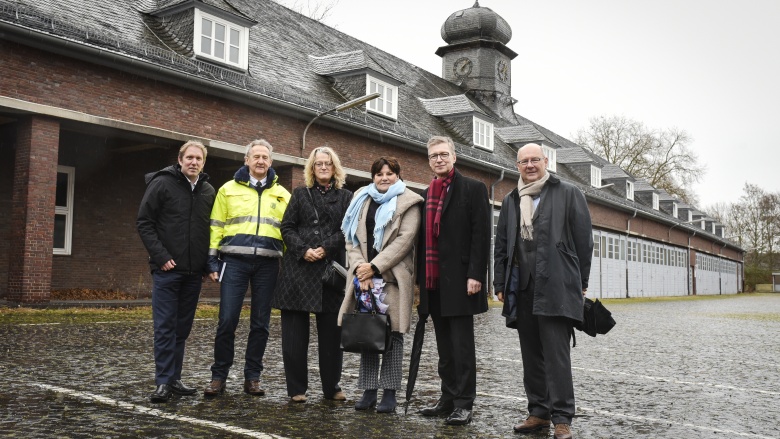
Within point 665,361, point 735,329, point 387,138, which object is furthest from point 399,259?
point 387,138

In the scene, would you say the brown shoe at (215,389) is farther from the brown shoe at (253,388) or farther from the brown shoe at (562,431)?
the brown shoe at (562,431)

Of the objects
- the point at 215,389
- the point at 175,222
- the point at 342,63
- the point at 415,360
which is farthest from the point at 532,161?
the point at 342,63

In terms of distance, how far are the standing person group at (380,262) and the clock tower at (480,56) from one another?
32.1 m

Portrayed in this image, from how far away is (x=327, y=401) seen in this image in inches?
218

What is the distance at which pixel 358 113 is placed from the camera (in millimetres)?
20078

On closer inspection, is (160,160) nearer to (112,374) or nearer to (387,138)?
(387,138)

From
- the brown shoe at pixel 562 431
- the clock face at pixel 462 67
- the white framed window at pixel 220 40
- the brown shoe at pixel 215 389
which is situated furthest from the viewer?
the clock face at pixel 462 67

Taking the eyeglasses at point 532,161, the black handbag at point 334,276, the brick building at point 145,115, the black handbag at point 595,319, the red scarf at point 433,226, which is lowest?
the black handbag at point 595,319

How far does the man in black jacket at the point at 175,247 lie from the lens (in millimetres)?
5477

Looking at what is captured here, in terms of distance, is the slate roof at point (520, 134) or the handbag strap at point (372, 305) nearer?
the handbag strap at point (372, 305)

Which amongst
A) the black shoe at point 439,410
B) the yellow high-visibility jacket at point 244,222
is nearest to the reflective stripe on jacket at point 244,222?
the yellow high-visibility jacket at point 244,222

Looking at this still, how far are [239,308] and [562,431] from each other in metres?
2.64

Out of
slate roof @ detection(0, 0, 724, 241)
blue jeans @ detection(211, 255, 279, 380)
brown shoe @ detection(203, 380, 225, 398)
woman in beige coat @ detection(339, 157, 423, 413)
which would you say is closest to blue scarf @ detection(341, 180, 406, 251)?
woman in beige coat @ detection(339, 157, 423, 413)

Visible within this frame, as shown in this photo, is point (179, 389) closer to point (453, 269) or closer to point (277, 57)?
point (453, 269)
